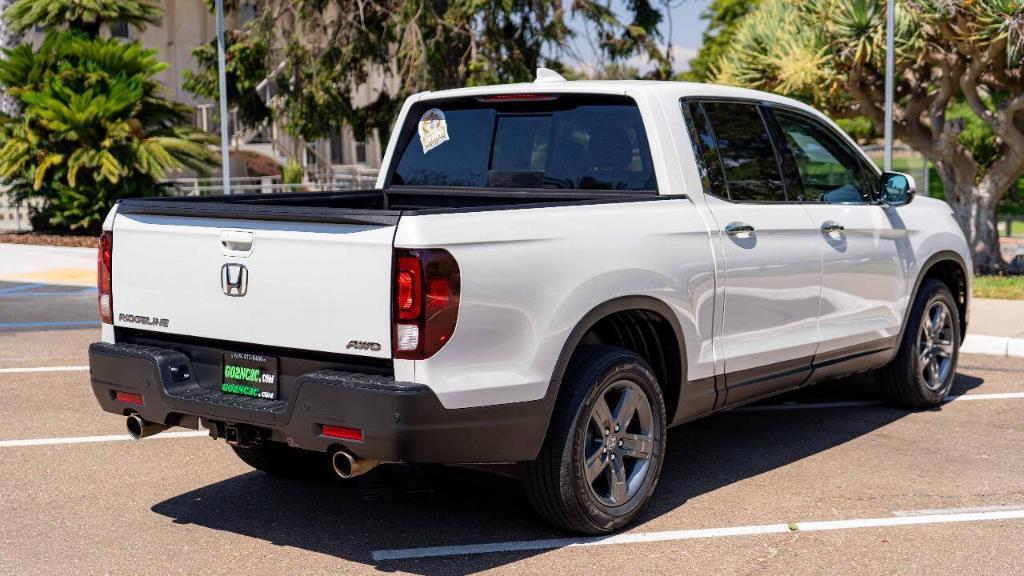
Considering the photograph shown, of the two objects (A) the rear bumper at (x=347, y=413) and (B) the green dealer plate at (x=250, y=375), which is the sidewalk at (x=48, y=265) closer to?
(A) the rear bumper at (x=347, y=413)

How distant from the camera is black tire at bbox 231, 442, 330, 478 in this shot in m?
6.23

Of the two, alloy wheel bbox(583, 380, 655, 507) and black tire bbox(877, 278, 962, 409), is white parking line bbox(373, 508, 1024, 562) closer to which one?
alloy wheel bbox(583, 380, 655, 507)

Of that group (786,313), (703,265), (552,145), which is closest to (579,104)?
(552,145)

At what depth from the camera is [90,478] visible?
20.7 ft

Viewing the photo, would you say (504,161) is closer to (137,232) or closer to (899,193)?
(137,232)

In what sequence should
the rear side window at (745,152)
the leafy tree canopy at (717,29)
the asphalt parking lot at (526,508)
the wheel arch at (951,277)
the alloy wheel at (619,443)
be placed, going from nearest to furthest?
the asphalt parking lot at (526,508) → the alloy wheel at (619,443) → the rear side window at (745,152) → the wheel arch at (951,277) → the leafy tree canopy at (717,29)

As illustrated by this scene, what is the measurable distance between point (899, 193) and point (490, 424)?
11.4 ft

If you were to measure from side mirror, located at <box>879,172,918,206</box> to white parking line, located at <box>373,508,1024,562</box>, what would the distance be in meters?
2.07

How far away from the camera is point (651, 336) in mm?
5746

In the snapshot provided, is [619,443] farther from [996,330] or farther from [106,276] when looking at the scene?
[996,330]

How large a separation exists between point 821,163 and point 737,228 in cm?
136

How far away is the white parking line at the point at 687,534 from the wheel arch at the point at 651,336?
0.66 m

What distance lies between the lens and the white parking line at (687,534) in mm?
5137

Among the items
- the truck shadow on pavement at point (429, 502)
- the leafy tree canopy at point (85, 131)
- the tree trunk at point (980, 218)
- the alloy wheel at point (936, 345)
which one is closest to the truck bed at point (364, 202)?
the truck shadow on pavement at point (429, 502)
